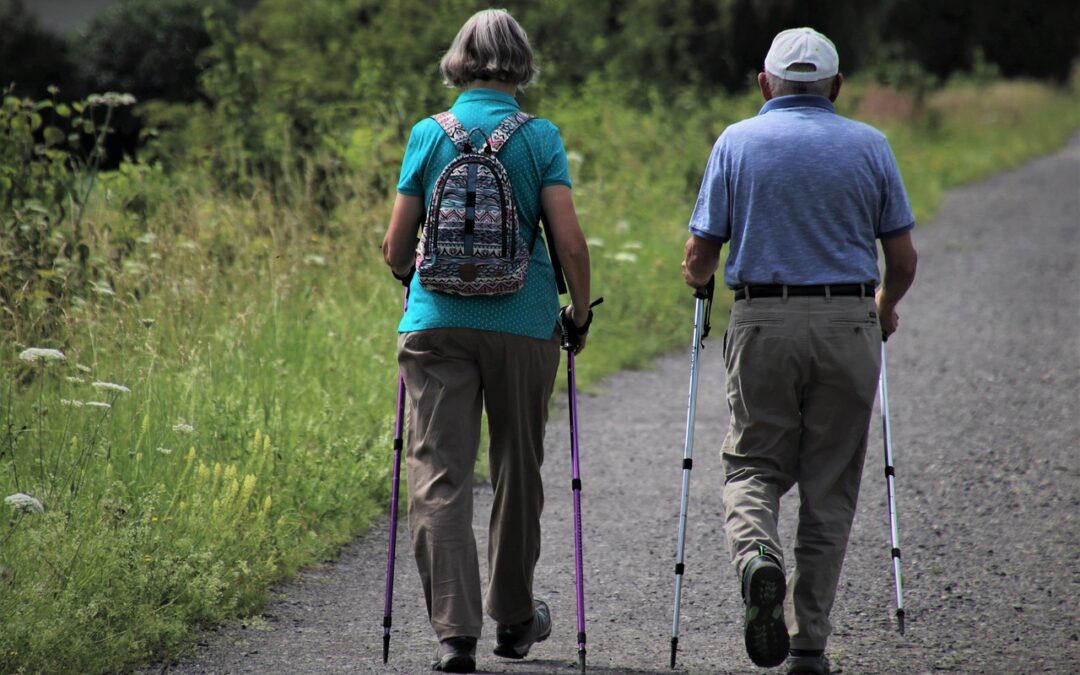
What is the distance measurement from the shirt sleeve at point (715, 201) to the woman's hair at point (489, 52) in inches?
25.5

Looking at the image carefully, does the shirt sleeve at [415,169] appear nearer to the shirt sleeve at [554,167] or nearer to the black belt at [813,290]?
the shirt sleeve at [554,167]

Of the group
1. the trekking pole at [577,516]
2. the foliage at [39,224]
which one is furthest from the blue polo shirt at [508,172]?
the foliage at [39,224]

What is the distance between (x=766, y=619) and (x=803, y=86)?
1614mm

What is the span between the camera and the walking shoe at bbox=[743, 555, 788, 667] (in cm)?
394

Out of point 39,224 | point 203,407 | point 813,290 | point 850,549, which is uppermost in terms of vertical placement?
point 813,290

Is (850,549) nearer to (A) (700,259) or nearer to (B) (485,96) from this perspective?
(A) (700,259)

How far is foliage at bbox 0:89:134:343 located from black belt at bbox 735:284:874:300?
138 inches

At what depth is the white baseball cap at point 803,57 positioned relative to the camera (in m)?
4.19

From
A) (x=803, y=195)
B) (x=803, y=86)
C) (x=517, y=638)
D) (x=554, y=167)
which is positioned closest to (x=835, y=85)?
(x=803, y=86)

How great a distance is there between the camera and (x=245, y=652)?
449cm

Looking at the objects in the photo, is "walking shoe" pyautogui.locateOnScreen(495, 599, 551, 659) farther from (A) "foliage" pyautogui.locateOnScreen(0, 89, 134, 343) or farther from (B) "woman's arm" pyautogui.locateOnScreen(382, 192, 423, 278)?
(A) "foliage" pyautogui.locateOnScreen(0, 89, 134, 343)

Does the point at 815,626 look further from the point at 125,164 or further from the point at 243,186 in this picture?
the point at 243,186

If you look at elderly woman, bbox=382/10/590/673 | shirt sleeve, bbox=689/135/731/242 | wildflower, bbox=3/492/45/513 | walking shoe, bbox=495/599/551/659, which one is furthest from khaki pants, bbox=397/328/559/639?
wildflower, bbox=3/492/45/513

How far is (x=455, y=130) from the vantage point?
4082mm
